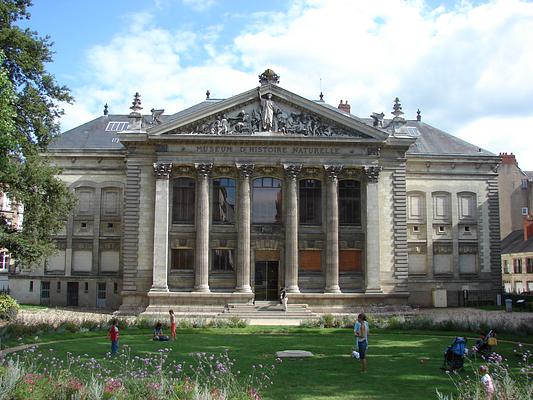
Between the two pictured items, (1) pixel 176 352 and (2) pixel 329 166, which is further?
(2) pixel 329 166

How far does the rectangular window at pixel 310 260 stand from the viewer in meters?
44.1

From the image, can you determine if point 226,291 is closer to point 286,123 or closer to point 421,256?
point 286,123

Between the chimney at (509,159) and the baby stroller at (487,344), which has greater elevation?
the chimney at (509,159)

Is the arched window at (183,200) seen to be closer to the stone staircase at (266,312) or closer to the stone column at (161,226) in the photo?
the stone column at (161,226)

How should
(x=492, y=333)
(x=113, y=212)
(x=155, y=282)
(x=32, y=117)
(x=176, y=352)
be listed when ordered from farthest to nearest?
(x=113, y=212) → (x=155, y=282) → (x=32, y=117) → (x=176, y=352) → (x=492, y=333)

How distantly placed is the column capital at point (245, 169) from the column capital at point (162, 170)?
16.3 ft

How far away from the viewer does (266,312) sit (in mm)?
40750

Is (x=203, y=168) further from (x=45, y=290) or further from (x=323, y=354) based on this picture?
(x=323, y=354)

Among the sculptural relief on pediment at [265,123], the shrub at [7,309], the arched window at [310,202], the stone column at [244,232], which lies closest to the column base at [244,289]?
the stone column at [244,232]

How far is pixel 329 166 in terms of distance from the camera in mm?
43688

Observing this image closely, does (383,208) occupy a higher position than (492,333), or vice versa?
(383,208)

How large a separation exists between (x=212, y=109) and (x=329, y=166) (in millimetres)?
9483

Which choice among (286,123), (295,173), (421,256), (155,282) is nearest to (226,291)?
(155,282)

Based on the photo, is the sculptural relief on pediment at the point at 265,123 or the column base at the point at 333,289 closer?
the column base at the point at 333,289
